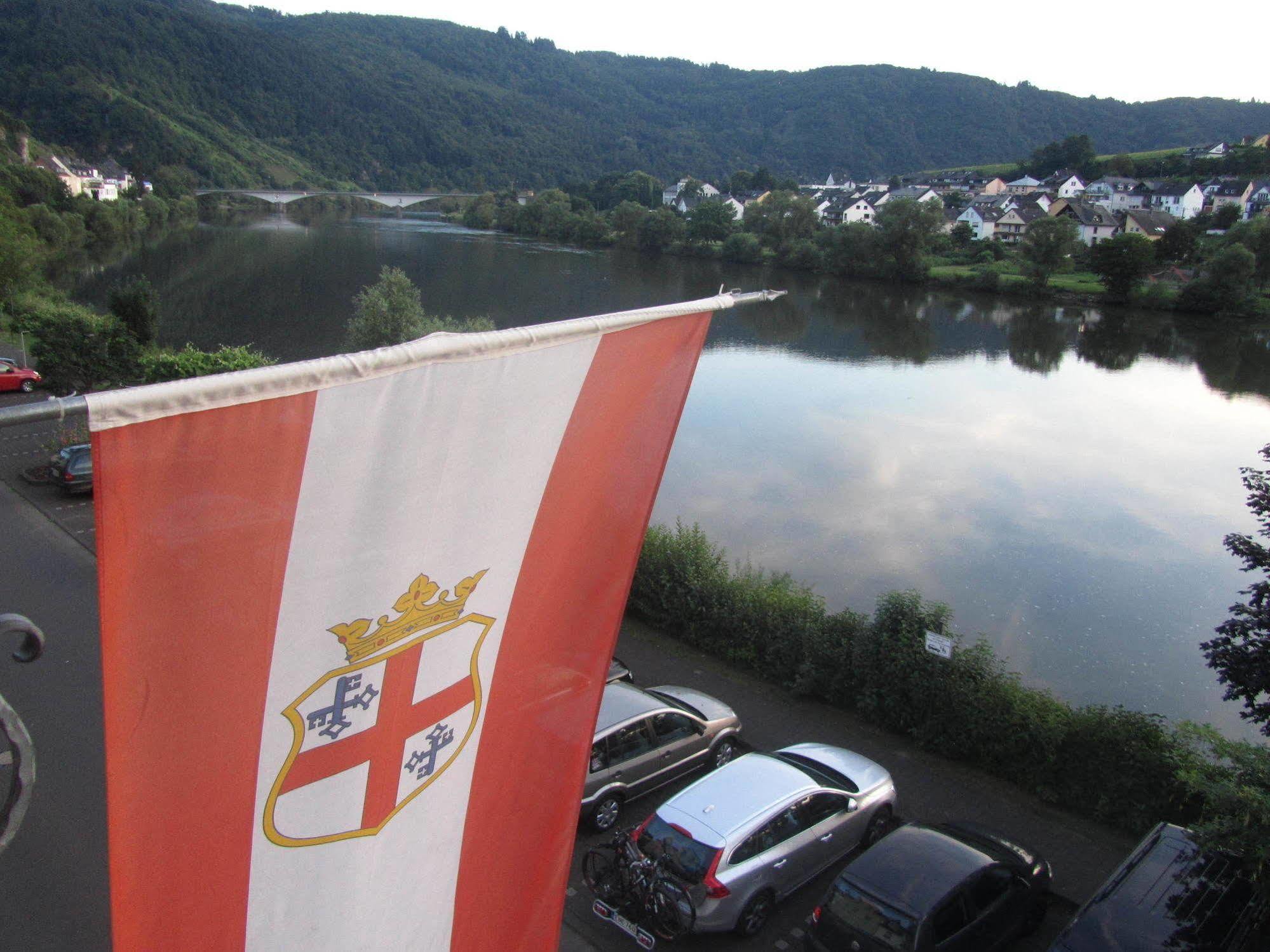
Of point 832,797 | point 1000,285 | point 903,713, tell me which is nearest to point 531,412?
point 832,797

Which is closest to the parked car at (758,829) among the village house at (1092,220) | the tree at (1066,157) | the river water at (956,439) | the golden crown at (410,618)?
the golden crown at (410,618)

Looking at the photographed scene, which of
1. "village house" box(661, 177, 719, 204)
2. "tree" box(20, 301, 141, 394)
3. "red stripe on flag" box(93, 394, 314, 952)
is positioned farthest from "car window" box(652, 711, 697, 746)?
"village house" box(661, 177, 719, 204)

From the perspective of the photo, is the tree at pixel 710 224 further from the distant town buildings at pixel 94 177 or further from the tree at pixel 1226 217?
the distant town buildings at pixel 94 177

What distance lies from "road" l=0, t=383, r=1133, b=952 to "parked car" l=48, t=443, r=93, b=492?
6.41 ft

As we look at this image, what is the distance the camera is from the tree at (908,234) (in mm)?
52906

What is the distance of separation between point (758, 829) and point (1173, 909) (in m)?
2.54

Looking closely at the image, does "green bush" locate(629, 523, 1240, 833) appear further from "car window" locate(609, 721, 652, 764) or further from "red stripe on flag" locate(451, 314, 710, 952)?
"red stripe on flag" locate(451, 314, 710, 952)

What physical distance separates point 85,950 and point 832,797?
506 cm

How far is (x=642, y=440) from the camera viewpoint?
2.43 m

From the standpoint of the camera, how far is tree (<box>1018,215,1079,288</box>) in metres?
48.8

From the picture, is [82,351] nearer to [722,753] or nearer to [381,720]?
[722,753]

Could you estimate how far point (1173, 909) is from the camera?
5.47 metres

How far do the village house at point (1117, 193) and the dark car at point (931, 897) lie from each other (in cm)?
8673

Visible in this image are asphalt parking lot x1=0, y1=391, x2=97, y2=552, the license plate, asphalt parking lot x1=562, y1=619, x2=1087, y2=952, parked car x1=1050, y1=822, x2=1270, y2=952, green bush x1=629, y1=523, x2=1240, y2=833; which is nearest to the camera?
parked car x1=1050, y1=822, x2=1270, y2=952
